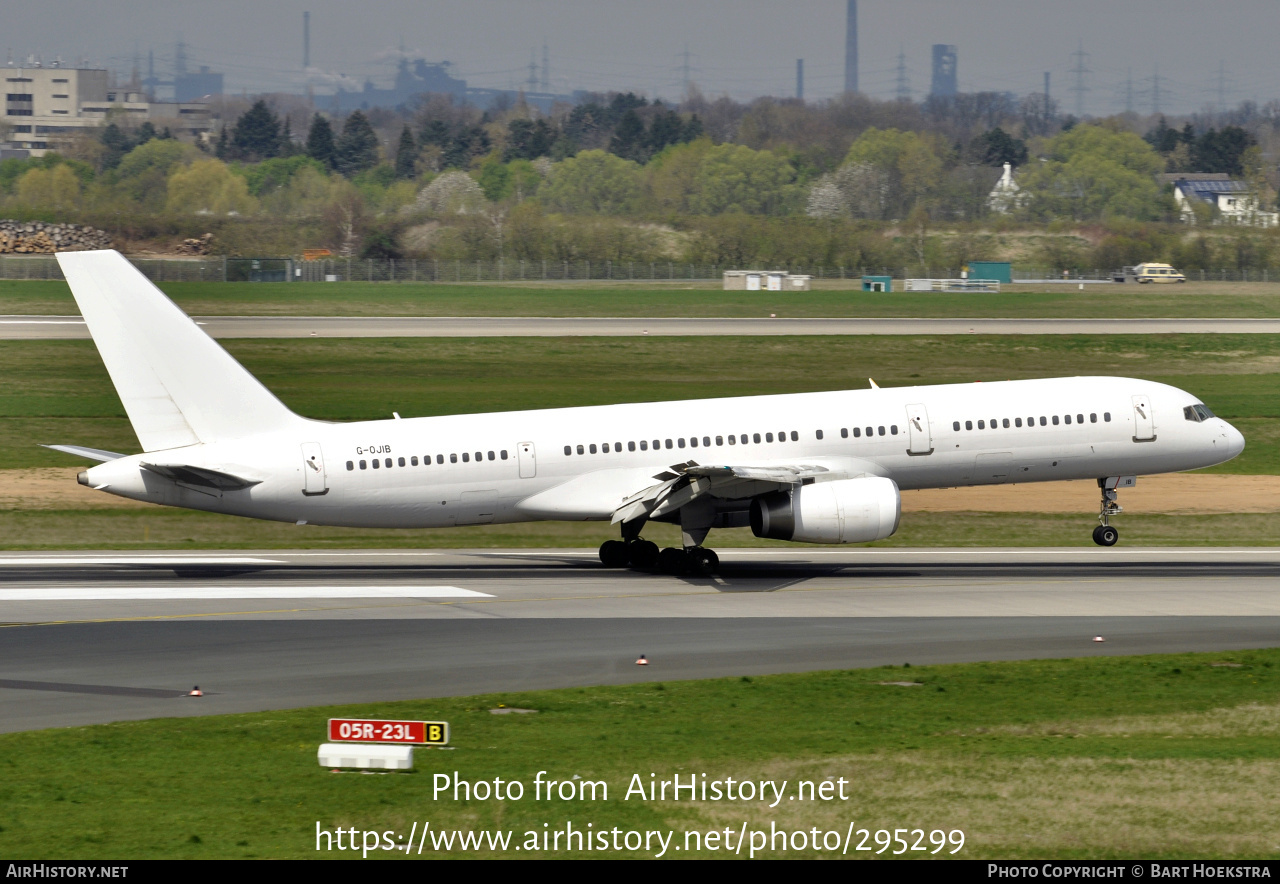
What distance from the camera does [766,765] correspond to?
21.3 m

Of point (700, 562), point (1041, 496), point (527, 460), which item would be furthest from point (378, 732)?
point (1041, 496)

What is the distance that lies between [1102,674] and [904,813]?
10.4 meters

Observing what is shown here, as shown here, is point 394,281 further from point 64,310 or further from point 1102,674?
point 1102,674

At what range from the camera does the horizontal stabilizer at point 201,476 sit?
3812cm

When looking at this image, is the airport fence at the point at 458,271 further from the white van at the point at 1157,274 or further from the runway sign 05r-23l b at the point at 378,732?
the runway sign 05r-23l b at the point at 378,732

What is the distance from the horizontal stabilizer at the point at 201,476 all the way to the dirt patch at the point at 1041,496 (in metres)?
16.5

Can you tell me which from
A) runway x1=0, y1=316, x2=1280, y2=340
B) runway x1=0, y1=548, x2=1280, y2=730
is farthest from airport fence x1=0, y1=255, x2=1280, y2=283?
runway x1=0, y1=548, x2=1280, y2=730

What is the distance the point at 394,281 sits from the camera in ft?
497

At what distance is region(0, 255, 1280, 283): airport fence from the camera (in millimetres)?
132500

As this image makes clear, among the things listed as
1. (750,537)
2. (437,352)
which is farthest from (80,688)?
(437,352)

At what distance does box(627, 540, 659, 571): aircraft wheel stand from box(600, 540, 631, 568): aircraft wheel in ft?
0.74

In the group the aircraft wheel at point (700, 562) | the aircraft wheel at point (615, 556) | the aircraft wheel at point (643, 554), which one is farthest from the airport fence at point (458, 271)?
the aircraft wheel at point (700, 562)

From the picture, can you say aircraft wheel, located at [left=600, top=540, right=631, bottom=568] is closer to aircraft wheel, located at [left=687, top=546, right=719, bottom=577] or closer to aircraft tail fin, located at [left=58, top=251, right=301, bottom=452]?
aircraft wheel, located at [left=687, top=546, right=719, bottom=577]

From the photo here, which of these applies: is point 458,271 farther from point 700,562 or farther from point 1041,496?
point 700,562
